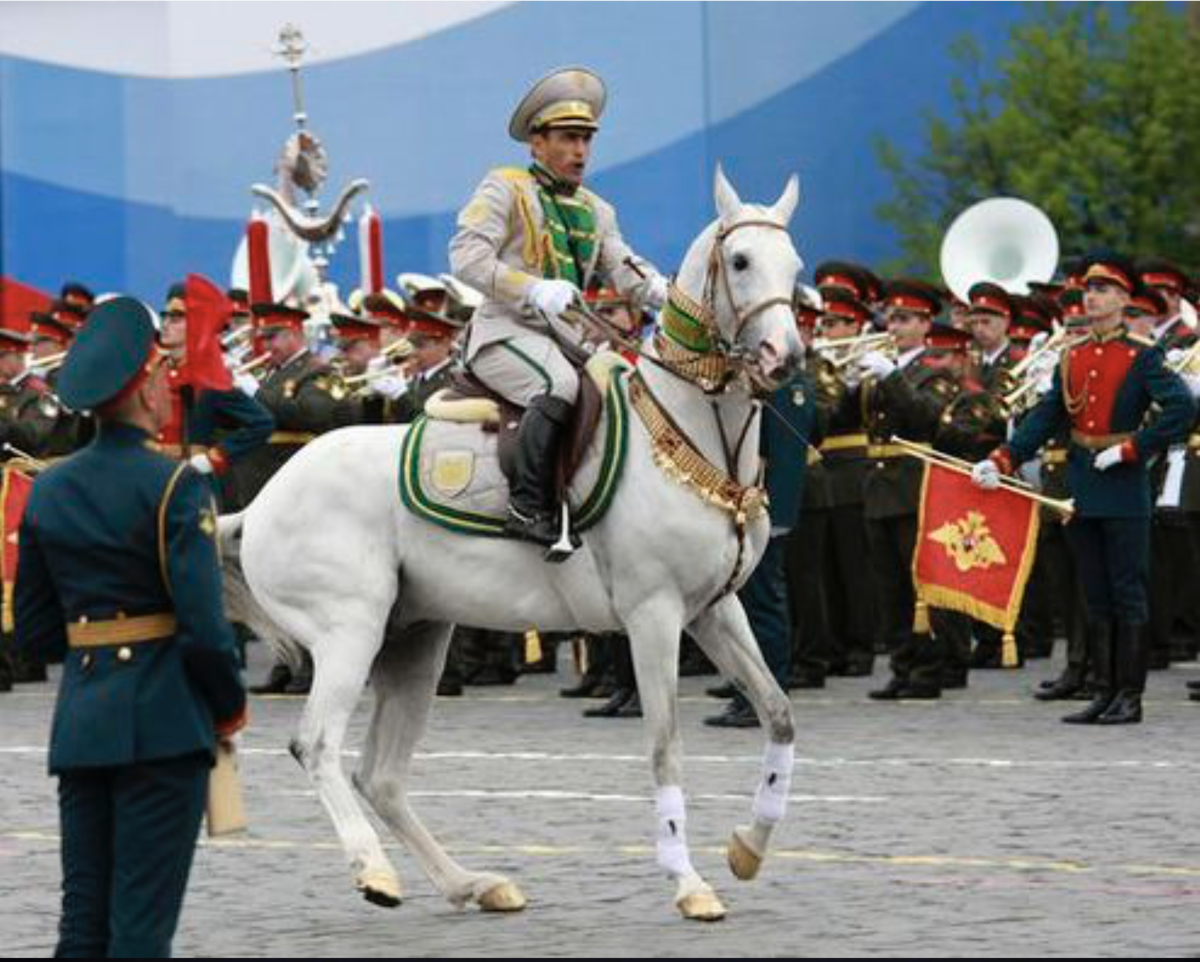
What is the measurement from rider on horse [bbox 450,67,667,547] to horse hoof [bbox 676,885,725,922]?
148 cm

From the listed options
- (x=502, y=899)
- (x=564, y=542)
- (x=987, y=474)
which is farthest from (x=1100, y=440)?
(x=502, y=899)

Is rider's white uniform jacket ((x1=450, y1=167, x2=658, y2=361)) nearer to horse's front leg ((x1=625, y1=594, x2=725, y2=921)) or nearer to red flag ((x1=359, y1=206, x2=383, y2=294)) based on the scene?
horse's front leg ((x1=625, y1=594, x2=725, y2=921))

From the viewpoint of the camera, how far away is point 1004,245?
86.8ft

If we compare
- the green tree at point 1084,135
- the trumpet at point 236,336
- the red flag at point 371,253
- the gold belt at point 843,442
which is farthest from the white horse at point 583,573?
the green tree at point 1084,135

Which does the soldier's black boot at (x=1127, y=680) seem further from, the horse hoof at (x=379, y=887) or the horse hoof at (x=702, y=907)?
the horse hoof at (x=379, y=887)

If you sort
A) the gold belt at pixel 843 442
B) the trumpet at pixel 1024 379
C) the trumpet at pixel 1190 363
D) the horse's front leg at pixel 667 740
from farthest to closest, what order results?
1. the gold belt at pixel 843 442
2. the trumpet at pixel 1024 379
3. the trumpet at pixel 1190 363
4. the horse's front leg at pixel 667 740

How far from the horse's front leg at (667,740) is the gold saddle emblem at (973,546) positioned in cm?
722

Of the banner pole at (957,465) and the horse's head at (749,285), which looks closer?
the horse's head at (749,285)

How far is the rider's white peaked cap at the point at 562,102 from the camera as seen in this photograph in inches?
489

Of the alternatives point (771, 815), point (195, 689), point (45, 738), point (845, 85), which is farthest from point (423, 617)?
point (845, 85)

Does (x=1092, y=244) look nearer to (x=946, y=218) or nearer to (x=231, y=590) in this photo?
(x=946, y=218)

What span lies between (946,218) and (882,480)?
758 inches

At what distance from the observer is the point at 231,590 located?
12.7 metres

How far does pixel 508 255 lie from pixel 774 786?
219cm
